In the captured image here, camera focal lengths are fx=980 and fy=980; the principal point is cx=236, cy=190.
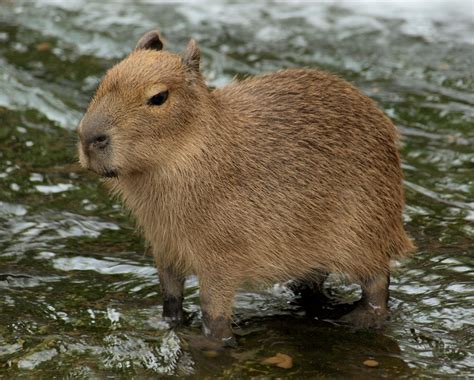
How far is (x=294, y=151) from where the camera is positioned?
5.55 m

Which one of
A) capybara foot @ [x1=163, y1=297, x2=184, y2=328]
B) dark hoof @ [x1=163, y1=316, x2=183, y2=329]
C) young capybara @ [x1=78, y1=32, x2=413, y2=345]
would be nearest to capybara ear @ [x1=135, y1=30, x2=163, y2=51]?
young capybara @ [x1=78, y1=32, x2=413, y2=345]

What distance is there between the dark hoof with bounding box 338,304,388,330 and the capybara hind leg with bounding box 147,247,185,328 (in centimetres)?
99

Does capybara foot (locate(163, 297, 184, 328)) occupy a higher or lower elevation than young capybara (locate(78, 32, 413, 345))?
lower

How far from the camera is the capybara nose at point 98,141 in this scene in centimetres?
485

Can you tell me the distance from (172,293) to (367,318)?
45.8 inches

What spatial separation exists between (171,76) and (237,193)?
76 centimetres

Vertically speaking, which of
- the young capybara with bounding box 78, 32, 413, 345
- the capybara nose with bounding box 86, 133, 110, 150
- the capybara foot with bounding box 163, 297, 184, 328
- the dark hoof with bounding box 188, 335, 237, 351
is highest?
the capybara nose with bounding box 86, 133, 110, 150

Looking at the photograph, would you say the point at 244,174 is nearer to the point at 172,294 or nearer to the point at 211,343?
the point at 172,294

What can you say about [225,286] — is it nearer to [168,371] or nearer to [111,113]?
[168,371]

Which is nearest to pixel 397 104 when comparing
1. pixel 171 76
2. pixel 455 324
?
pixel 455 324

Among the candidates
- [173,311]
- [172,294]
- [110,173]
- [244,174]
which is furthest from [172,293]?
[110,173]

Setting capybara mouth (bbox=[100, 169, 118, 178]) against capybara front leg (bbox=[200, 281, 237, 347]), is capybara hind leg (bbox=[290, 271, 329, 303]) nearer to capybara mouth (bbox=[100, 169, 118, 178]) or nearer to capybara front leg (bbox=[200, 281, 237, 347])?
capybara front leg (bbox=[200, 281, 237, 347])

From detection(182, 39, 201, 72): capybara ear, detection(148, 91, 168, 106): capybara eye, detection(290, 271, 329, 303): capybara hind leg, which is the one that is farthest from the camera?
detection(290, 271, 329, 303): capybara hind leg

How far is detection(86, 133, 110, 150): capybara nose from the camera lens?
15.9 feet
